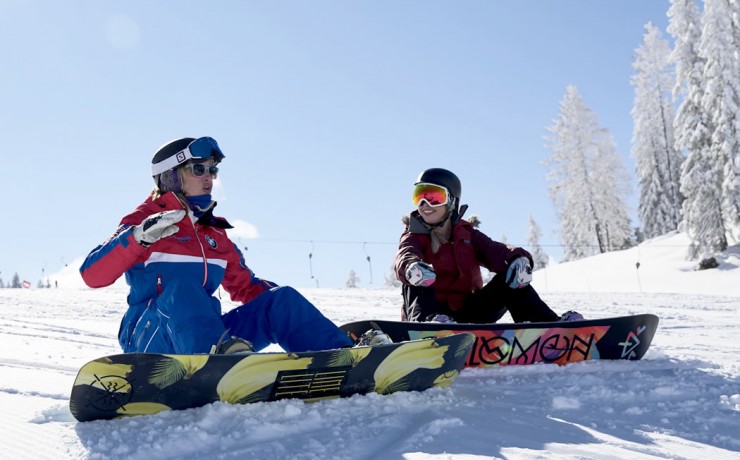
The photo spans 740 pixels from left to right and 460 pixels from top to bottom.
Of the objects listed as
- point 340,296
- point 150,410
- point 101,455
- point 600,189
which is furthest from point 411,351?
point 600,189

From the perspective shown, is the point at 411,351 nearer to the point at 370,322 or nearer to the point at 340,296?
the point at 370,322

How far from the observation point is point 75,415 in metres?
2.62

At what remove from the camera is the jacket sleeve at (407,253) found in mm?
4711

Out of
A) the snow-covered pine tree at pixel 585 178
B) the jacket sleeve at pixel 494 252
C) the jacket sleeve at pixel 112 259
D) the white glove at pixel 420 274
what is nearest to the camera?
the jacket sleeve at pixel 112 259

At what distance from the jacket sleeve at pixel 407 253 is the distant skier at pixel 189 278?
1137 millimetres

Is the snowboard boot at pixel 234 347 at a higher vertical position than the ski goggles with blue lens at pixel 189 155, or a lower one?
lower

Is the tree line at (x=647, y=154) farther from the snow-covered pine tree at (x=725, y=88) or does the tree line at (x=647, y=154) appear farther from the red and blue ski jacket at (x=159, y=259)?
the red and blue ski jacket at (x=159, y=259)

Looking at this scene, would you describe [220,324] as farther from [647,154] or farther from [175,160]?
[647,154]

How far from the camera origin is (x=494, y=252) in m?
5.14

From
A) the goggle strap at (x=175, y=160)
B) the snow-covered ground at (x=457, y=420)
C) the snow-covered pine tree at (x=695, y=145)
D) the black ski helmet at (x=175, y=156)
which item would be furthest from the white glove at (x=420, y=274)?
the snow-covered pine tree at (x=695, y=145)

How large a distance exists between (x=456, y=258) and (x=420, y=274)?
835 millimetres

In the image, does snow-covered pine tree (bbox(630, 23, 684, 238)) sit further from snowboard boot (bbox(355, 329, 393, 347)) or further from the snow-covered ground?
snowboard boot (bbox(355, 329, 393, 347))

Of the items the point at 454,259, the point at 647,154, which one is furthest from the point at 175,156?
the point at 647,154

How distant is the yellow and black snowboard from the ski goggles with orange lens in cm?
209
